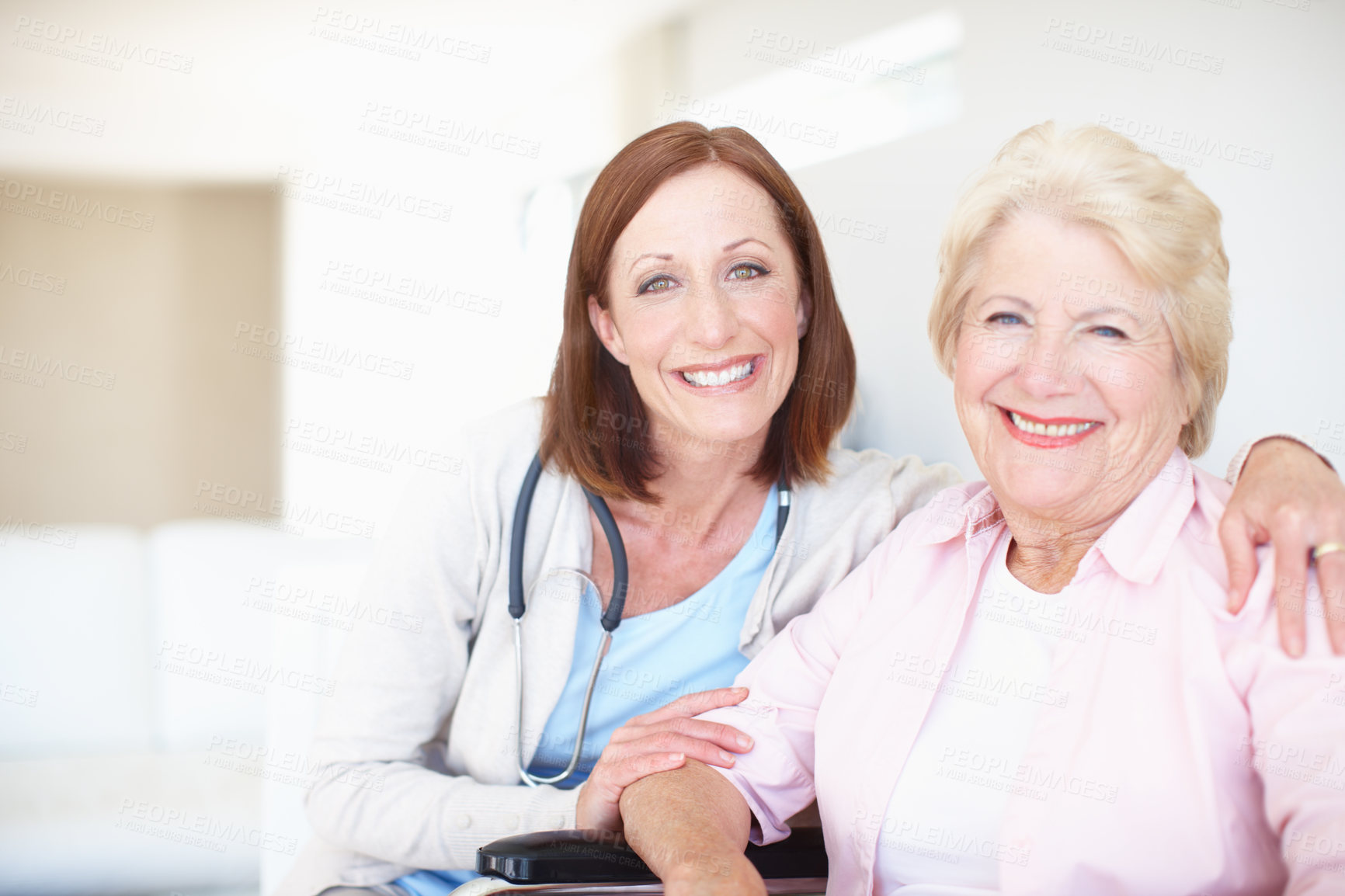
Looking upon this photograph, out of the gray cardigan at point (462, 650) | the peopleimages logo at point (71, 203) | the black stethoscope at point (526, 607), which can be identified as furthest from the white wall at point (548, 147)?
the black stethoscope at point (526, 607)

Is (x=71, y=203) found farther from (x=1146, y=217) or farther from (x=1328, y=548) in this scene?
(x=1328, y=548)

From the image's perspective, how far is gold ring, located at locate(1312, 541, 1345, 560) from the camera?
32.2 inches

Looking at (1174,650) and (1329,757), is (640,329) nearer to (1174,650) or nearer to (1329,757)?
(1174,650)

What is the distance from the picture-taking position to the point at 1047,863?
926 mm

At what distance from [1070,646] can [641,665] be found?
2.35ft

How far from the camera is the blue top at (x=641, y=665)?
149 cm

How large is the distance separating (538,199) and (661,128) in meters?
2.68

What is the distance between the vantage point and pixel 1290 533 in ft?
2.72

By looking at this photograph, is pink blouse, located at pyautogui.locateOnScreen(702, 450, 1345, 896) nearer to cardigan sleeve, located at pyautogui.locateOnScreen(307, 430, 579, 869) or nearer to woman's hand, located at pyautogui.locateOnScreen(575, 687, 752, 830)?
woman's hand, located at pyautogui.locateOnScreen(575, 687, 752, 830)

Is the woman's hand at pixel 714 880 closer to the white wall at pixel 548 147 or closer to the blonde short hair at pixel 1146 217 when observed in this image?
the blonde short hair at pixel 1146 217

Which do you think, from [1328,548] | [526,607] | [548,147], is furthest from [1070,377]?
[548,147]

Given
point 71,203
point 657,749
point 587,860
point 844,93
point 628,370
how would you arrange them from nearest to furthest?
point 587,860, point 657,749, point 628,370, point 844,93, point 71,203

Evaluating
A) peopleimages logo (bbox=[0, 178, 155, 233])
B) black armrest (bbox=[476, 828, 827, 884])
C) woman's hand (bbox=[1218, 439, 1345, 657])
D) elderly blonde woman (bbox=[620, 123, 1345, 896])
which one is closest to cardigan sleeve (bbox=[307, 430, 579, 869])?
black armrest (bbox=[476, 828, 827, 884])

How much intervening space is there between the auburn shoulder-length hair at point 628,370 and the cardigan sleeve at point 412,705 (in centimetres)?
20
